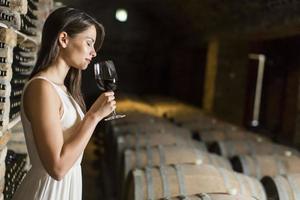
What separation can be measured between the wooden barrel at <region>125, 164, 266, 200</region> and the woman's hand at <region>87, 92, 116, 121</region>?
1122mm

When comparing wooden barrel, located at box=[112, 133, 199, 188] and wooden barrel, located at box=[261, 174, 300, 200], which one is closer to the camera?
wooden barrel, located at box=[261, 174, 300, 200]

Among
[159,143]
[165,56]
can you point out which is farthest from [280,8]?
[165,56]

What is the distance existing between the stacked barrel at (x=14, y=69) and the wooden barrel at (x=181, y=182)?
31.1 inches

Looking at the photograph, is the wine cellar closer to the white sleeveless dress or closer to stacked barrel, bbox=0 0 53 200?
stacked barrel, bbox=0 0 53 200

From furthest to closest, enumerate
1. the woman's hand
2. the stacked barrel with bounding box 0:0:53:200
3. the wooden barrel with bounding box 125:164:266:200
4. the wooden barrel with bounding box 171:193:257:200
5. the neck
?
the wooden barrel with bounding box 125:164:266:200 < the wooden barrel with bounding box 171:193:257:200 < the stacked barrel with bounding box 0:0:53:200 < the neck < the woman's hand

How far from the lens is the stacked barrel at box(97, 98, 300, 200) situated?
9.02ft

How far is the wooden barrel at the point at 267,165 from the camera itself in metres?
3.71

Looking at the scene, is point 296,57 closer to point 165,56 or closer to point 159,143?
point 159,143

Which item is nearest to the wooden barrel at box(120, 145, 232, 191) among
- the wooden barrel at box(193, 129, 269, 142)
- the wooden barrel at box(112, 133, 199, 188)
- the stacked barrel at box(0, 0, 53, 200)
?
the wooden barrel at box(112, 133, 199, 188)

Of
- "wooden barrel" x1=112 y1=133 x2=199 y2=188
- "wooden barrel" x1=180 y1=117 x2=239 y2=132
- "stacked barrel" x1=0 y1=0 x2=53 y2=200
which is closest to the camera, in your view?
"stacked barrel" x1=0 y1=0 x2=53 y2=200

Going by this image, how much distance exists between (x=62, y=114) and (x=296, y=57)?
6.36m

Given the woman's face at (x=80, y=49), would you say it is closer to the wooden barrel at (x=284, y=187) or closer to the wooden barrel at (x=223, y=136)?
the wooden barrel at (x=284, y=187)

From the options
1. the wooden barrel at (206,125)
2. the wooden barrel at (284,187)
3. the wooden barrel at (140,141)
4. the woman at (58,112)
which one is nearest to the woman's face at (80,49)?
the woman at (58,112)

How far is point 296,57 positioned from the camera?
7.35 m
